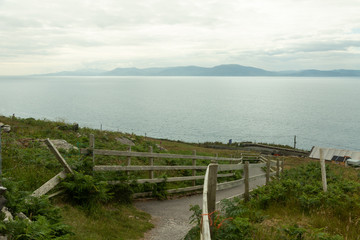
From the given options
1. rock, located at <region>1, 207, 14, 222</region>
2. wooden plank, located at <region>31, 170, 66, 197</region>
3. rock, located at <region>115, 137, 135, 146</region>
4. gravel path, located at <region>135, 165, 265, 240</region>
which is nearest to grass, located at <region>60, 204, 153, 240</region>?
gravel path, located at <region>135, 165, 265, 240</region>

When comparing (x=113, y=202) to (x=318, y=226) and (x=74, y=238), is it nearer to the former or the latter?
(x=74, y=238)

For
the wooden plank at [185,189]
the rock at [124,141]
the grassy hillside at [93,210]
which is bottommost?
A: the wooden plank at [185,189]

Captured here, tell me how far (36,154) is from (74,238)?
15.2 feet

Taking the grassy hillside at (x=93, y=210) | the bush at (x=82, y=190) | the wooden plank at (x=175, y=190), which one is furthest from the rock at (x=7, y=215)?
the wooden plank at (x=175, y=190)

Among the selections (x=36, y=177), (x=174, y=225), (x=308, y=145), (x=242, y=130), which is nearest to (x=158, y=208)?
(x=174, y=225)

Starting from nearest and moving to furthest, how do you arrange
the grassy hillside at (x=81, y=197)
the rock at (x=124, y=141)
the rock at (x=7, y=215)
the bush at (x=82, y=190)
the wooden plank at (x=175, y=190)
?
the rock at (x=7, y=215), the grassy hillside at (x=81, y=197), the bush at (x=82, y=190), the wooden plank at (x=175, y=190), the rock at (x=124, y=141)

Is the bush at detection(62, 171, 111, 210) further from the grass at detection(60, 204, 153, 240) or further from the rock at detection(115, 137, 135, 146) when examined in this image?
the rock at detection(115, 137, 135, 146)

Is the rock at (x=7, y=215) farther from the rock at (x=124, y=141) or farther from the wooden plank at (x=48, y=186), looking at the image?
the rock at (x=124, y=141)

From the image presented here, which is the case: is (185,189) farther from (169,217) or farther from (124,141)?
(124,141)

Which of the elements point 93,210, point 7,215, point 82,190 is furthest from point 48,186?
point 7,215

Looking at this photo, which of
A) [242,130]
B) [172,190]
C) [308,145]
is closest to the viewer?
[172,190]

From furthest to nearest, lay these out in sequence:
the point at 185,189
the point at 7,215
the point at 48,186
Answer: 1. the point at 185,189
2. the point at 48,186
3. the point at 7,215

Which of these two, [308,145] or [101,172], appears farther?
[308,145]

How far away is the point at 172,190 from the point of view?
12359 mm
